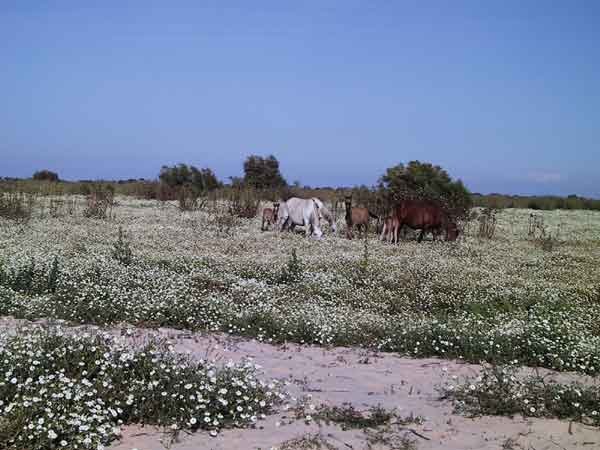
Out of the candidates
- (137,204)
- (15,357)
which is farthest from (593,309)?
(137,204)

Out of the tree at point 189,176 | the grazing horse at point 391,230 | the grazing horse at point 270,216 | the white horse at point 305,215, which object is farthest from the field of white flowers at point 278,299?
the tree at point 189,176

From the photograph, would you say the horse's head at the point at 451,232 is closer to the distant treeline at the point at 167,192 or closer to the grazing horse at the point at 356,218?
the grazing horse at the point at 356,218

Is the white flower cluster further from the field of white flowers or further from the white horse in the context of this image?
the white horse

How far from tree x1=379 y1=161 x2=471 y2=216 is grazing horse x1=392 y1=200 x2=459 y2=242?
591 centimetres

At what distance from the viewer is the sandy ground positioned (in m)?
5.75

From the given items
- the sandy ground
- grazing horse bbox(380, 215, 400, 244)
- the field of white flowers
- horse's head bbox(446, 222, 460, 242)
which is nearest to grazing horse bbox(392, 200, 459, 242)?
horse's head bbox(446, 222, 460, 242)

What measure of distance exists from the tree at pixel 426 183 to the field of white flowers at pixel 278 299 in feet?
26.5

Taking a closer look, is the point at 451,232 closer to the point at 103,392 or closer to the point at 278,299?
the point at 278,299

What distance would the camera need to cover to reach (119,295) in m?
10.6

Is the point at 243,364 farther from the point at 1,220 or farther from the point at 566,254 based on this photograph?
the point at 1,220

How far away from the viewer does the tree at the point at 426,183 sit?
2908cm

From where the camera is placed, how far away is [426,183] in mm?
30609

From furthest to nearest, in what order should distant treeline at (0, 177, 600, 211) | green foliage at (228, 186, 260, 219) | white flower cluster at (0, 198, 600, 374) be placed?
distant treeline at (0, 177, 600, 211)
green foliage at (228, 186, 260, 219)
white flower cluster at (0, 198, 600, 374)

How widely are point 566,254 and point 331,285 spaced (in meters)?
Result: 10.0
